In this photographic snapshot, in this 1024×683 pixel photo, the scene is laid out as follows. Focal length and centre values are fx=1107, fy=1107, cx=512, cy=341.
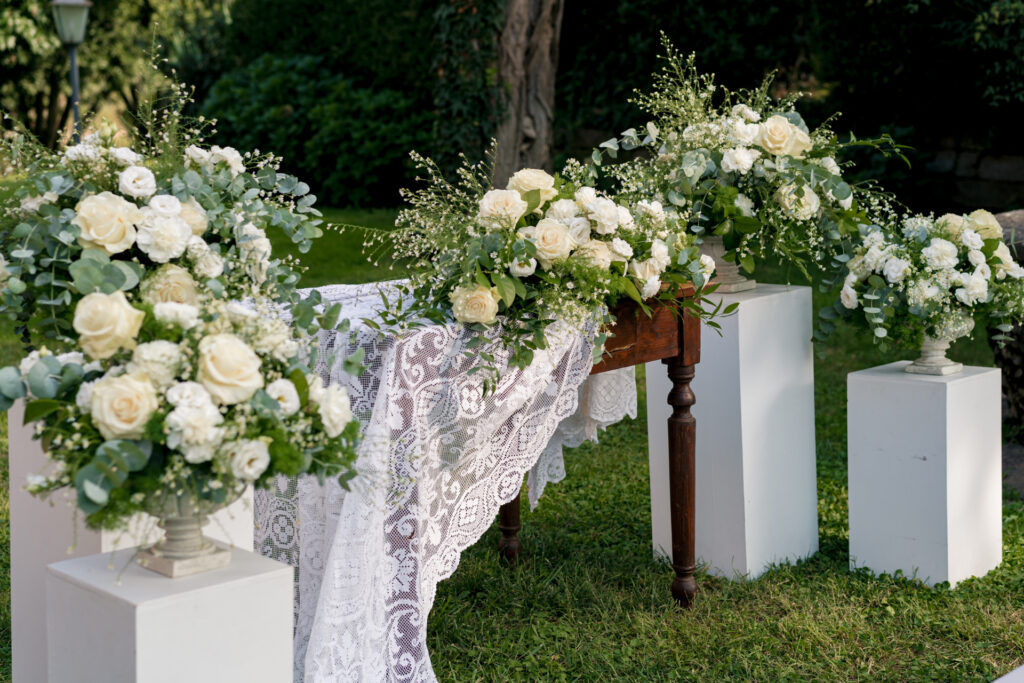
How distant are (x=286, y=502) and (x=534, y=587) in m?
1.15

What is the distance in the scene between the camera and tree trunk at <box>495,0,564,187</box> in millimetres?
7770

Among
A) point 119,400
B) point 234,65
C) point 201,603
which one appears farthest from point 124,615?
point 234,65

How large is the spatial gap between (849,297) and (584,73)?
7.68 metres

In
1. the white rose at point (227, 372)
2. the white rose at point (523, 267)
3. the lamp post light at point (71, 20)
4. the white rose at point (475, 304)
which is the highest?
the lamp post light at point (71, 20)

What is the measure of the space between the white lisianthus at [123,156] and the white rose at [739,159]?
1729 mm

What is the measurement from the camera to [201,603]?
5.41 feet

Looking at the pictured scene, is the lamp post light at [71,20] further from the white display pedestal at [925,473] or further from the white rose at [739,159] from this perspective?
the white display pedestal at [925,473]

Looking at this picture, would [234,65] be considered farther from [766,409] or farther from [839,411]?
[766,409]

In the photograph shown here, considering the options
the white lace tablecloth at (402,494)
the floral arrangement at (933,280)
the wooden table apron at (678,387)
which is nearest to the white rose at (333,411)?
the white lace tablecloth at (402,494)

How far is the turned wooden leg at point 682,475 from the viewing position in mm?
3162

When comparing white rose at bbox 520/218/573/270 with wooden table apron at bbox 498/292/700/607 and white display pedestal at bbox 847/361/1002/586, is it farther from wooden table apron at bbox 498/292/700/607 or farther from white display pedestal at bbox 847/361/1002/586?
white display pedestal at bbox 847/361/1002/586

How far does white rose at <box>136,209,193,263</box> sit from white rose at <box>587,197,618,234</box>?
95 cm

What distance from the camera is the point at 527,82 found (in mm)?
7883

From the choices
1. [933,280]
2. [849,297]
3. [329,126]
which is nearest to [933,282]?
[933,280]
